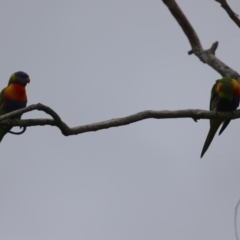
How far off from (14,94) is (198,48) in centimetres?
321

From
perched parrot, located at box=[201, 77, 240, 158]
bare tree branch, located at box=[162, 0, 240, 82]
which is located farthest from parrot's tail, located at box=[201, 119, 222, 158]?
bare tree branch, located at box=[162, 0, 240, 82]

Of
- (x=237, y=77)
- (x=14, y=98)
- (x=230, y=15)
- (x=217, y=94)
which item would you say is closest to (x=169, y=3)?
(x=230, y=15)

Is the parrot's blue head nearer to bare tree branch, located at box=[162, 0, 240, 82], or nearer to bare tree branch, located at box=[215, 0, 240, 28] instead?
bare tree branch, located at box=[162, 0, 240, 82]

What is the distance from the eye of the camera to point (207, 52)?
4.76 metres

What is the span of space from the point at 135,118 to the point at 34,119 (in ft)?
2.60

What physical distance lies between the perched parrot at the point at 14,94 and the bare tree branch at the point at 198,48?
3.03 m

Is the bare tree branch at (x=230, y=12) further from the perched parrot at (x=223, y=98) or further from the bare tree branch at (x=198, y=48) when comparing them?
the perched parrot at (x=223, y=98)

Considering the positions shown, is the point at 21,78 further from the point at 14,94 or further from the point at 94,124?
the point at 94,124

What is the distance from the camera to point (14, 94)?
7.00m

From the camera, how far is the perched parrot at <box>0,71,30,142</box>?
692 centimetres

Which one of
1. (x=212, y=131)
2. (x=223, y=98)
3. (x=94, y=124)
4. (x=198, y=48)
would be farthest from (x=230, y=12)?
(x=212, y=131)

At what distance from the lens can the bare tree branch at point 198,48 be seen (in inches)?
176

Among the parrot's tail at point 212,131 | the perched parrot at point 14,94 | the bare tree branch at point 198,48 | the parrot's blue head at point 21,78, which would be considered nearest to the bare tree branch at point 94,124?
the bare tree branch at point 198,48

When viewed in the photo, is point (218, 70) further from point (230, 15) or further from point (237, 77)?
point (230, 15)
